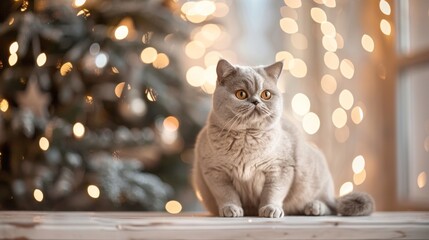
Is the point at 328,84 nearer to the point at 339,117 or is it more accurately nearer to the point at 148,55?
the point at 339,117

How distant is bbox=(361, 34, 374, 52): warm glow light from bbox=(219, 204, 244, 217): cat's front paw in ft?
5.20

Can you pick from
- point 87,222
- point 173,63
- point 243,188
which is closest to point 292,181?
point 243,188

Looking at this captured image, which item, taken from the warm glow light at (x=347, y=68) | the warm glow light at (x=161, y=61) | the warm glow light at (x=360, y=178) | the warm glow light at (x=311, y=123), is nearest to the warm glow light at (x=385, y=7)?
the warm glow light at (x=347, y=68)

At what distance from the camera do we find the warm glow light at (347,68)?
280cm

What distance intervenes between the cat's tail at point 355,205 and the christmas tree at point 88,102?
0.82m

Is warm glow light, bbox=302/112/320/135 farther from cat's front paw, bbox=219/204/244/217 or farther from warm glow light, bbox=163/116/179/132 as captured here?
cat's front paw, bbox=219/204/244/217

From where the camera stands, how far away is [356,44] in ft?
9.09

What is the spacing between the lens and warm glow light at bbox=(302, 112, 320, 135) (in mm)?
2918

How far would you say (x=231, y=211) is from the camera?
138 cm

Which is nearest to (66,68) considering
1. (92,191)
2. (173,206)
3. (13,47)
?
(13,47)

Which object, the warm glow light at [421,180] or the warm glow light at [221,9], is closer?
the warm glow light at [421,180]

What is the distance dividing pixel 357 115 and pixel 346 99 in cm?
12

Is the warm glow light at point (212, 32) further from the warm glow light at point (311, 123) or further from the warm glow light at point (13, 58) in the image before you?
the warm glow light at point (13, 58)

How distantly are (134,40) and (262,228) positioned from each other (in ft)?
3.82
